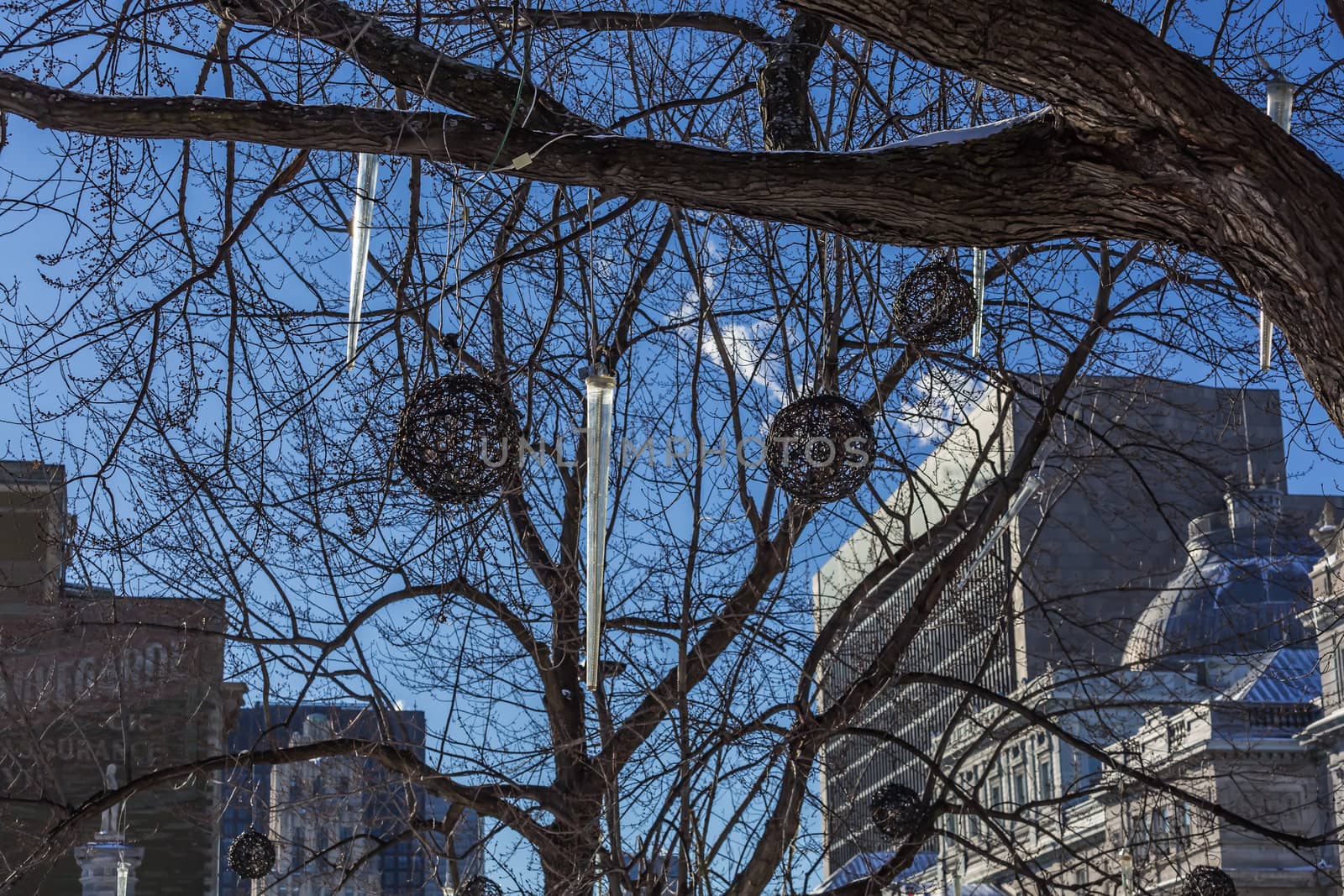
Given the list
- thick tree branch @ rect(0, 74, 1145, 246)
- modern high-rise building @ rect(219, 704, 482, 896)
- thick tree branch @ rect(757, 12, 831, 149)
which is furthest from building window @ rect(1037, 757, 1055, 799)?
thick tree branch @ rect(0, 74, 1145, 246)

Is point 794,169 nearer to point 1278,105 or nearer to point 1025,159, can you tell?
point 1025,159

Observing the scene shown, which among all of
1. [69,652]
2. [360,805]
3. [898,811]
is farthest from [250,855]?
[898,811]

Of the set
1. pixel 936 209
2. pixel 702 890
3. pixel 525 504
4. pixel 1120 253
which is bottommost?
pixel 702 890

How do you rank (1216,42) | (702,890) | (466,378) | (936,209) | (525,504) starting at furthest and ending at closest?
(525,504) → (1216,42) → (702,890) → (466,378) → (936,209)

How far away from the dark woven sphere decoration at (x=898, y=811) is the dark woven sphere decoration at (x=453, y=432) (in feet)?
14.0

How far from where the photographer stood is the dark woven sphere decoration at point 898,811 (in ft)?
28.6

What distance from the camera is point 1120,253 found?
349 inches

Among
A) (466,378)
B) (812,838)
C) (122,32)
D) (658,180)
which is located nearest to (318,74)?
(122,32)

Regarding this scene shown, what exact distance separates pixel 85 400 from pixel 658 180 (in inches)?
164

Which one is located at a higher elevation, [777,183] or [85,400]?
[85,400]

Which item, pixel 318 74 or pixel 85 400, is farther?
pixel 85 400

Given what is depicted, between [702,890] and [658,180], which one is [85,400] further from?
[658,180]

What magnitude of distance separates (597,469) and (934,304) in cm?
276

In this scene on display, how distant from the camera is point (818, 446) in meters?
6.09
